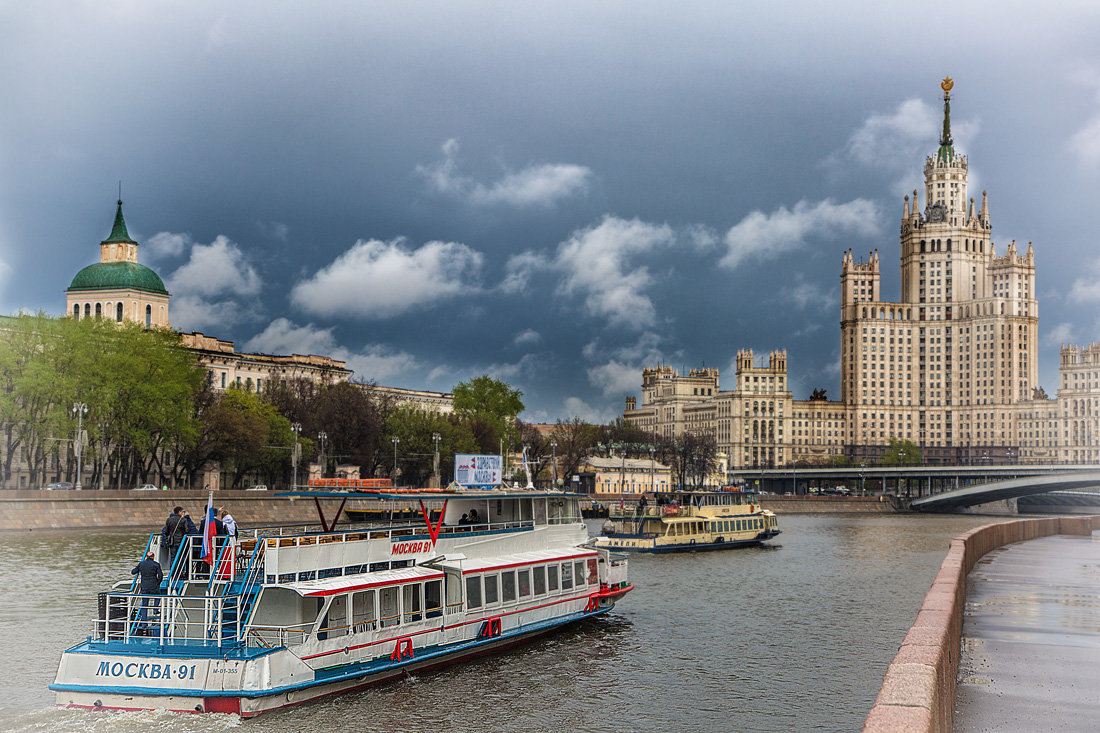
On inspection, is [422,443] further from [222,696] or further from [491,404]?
[222,696]

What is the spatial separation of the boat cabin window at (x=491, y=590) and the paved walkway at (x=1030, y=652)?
13.3m

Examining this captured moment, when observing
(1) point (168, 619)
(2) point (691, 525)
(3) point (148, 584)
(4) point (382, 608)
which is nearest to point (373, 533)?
(4) point (382, 608)

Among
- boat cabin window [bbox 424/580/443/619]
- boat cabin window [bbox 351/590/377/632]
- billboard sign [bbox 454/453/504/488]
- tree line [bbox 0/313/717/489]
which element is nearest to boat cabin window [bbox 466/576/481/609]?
boat cabin window [bbox 424/580/443/619]

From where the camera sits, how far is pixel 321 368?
163 m

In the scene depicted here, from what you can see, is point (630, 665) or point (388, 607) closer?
point (388, 607)

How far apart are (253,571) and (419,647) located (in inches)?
215

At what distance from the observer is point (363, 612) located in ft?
90.9

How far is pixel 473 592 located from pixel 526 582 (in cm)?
296

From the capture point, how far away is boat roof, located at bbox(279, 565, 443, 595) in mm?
25844

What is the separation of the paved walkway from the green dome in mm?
123897

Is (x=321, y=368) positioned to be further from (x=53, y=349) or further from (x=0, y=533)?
(x=0, y=533)

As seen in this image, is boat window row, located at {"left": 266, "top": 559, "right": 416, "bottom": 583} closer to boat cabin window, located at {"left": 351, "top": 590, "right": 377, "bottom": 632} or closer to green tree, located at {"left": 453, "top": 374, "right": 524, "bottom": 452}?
boat cabin window, located at {"left": 351, "top": 590, "right": 377, "bottom": 632}

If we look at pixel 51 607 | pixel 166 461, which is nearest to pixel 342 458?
pixel 166 461

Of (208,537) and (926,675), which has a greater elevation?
(208,537)
